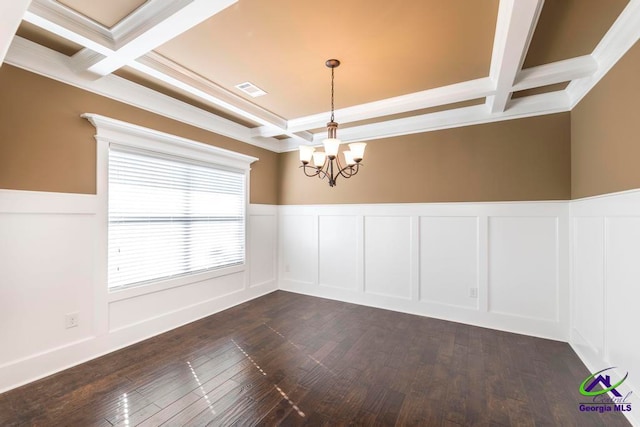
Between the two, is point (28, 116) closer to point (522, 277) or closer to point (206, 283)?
Result: point (206, 283)

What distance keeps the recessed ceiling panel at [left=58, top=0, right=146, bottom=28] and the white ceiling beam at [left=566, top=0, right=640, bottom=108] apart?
319 centimetres

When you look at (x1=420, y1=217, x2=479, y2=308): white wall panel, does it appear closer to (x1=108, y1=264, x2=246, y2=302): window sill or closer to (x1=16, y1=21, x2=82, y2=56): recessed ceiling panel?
(x1=108, y1=264, x2=246, y2=302): window sill

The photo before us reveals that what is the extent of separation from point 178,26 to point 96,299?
2533mm

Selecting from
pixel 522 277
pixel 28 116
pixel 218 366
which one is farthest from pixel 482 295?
pixel 28 116

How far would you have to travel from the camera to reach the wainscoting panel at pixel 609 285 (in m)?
1.89

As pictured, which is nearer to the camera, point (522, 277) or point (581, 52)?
point (581, 52)

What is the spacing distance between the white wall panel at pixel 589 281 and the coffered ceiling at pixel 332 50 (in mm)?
1363

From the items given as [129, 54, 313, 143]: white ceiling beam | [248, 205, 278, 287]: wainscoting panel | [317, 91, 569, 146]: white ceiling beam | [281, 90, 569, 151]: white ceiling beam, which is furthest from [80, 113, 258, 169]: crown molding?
[317, 91, 569, 146]: white ceiling beam

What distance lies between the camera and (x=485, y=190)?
11.3 ft

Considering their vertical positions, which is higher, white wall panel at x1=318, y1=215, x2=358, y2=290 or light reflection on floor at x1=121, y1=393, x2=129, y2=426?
white wall panel at x1=318, y1=215, x2=358, y2=290

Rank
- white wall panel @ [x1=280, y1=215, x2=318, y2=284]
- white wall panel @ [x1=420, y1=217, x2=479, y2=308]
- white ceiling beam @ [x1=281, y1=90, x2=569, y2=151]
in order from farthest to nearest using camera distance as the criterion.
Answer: white wall panel @ [x1=280, y1=215, x2=318, y2=284], white wall panel @ [x1=420, y1=217, x2=479, y2=308], white ceiling beam @ [x1=281, y1=90, x2=569, y2=151]

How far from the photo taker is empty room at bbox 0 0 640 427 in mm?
1944

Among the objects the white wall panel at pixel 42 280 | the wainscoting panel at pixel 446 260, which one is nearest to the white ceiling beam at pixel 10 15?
the white wall panel at pixel 42 280

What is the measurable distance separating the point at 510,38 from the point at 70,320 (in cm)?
421
